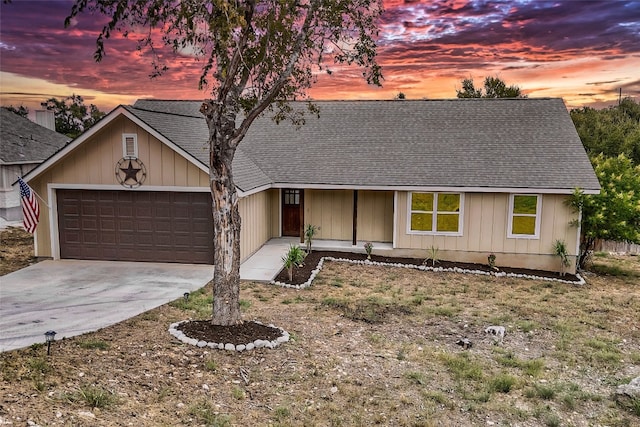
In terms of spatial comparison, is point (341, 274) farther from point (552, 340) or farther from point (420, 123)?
point (420, 123)

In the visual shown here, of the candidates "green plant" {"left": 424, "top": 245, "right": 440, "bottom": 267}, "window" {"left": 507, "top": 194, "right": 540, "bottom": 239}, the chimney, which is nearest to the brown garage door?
"green plant" {"left": 424, "top": 245, "right": 440, "bottom": 267}

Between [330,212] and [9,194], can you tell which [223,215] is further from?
[9,194]

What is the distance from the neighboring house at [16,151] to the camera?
2253cm

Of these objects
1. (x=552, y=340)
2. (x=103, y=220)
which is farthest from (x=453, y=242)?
(x=103, y=220)

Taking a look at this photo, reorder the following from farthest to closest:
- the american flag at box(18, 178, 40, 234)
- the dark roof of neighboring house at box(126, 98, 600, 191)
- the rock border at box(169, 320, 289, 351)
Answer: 1. the dark roof of neighboring house at box(126, 98, 600, 191)
2. the american flag at box(18, 178, 40, 234)
3. the rock border at box(169, 320, 289, 351)

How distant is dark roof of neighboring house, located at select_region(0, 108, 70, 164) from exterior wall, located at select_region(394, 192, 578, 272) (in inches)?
732

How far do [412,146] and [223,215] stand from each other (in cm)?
1088

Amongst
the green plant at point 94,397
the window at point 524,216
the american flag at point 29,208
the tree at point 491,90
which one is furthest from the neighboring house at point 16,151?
the tree at point 491,90

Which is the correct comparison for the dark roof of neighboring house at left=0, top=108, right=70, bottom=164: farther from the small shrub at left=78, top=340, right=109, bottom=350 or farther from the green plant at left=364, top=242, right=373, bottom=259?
the small shrub at left=78, top=340, right=109, bottom=350

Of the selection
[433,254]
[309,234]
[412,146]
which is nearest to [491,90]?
[412,146]

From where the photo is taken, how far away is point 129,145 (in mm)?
13586

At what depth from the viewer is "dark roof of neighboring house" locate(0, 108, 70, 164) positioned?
76.1ft

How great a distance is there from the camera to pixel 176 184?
539 inches

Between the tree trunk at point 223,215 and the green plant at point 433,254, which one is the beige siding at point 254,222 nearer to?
the green plant at point 433,254
